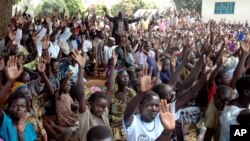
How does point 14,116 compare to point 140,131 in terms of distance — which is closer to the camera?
point 140,131

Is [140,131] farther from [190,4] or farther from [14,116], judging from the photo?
[190,4]

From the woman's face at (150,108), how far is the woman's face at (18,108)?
1.10 metres

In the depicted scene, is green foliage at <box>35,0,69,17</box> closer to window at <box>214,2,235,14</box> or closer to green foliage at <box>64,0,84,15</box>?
green foliage at <box>64,0,84,15</box>

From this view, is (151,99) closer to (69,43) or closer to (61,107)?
(61,107)

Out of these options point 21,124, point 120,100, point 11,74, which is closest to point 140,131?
point 21,124

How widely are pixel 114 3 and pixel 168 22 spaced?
37.1 feet

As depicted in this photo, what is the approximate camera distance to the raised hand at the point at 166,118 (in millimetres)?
2812

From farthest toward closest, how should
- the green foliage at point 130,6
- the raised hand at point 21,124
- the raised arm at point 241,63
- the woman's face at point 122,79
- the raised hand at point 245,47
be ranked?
the green foliage at point 130,6 < the woman's face at point 122,79 < the raised hand at point 245,47 < the raised arm at point 241,63 < the raised hand at point 21,124

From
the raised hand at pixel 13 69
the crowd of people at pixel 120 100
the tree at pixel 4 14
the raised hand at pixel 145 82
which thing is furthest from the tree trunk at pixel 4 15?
the raised hand at pixel 145 82

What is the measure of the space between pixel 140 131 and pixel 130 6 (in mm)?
28143

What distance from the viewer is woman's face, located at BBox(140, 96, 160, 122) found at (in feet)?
10.8

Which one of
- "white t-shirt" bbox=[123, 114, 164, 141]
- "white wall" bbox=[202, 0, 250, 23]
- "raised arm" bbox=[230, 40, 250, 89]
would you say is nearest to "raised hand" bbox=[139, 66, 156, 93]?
"white t-shirt" bbox=[123, 114, 164, 141]

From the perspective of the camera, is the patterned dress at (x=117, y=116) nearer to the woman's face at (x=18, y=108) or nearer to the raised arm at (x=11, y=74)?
the woman's face at (x=18, y=108)

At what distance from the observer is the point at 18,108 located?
3.58m
